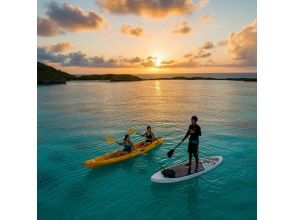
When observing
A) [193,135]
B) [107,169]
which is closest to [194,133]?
[193,135]

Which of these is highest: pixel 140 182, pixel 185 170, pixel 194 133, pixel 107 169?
pixel 194 133

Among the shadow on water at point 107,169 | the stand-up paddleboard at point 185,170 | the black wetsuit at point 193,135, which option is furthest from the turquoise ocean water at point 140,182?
the black wetsuit at point 193,135

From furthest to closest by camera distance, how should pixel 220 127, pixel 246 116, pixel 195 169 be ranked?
pixel 246 116 < pixel 220 127 < pixel 195 169

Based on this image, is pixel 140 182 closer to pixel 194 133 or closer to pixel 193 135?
pixel 193 135

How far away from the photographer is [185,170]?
13977mm

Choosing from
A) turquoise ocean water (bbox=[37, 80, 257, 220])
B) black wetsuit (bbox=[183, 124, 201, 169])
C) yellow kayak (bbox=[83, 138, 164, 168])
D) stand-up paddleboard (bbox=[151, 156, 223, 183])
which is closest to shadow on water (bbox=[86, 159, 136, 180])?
turquoise ocean water (bbox=[37, 80, 257, 220])

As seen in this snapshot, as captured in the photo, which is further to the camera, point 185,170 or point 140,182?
point 185,170

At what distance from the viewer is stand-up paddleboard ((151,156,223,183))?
13122 mm

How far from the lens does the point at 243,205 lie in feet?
37.2

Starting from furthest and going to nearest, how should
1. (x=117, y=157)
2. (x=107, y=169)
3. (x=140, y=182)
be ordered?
(x=117, y=157) < (x=107, y=169) < (x=140, y=182)

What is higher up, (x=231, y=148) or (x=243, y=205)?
(x=231, y=148)
